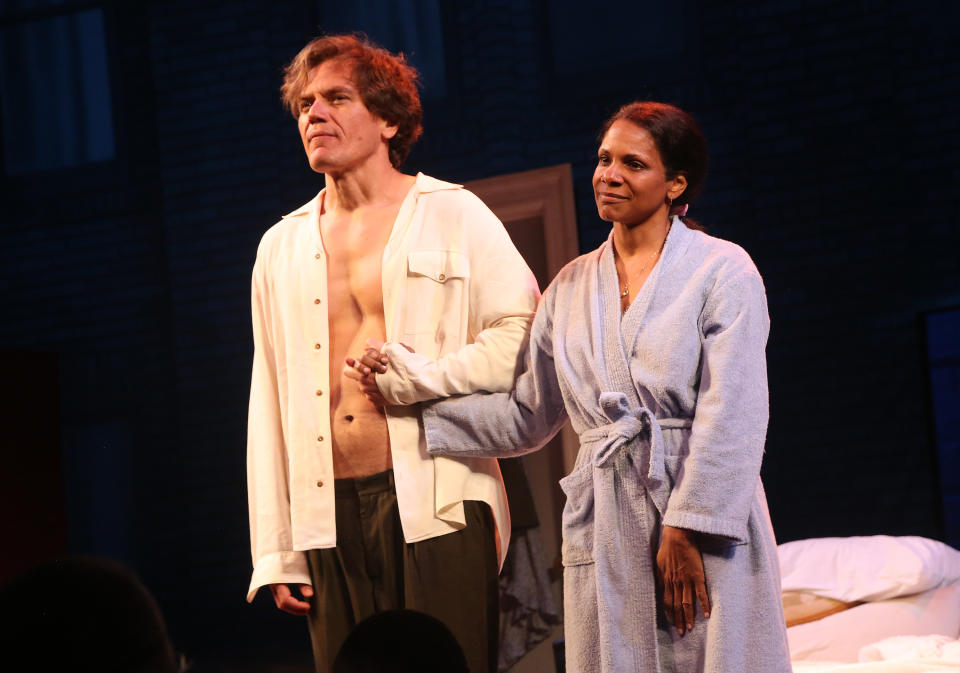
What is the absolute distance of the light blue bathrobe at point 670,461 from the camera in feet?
7.01

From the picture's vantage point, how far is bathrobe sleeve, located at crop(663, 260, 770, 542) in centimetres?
212

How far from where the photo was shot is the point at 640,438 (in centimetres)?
226

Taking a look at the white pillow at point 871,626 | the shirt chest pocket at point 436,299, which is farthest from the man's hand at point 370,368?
the white pillow at point 871,626

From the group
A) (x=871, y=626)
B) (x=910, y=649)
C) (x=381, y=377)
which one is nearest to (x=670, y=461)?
(x=381, y=377)

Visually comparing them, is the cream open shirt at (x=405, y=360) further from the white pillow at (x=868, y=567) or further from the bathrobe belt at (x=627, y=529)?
the white pillow at (x=868, y=567)

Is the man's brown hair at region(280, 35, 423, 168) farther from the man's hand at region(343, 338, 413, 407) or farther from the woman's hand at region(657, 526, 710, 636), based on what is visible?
the woman's hand at region(657, 526, 710, 636)

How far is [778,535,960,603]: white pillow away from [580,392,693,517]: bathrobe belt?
2.11 m

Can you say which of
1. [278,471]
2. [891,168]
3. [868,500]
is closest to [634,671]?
[278,471]

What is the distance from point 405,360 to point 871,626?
2370 millimetres

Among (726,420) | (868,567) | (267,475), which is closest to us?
(726,420)

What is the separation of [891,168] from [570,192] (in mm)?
2022

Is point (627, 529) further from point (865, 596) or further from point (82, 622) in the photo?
point (865, 596)

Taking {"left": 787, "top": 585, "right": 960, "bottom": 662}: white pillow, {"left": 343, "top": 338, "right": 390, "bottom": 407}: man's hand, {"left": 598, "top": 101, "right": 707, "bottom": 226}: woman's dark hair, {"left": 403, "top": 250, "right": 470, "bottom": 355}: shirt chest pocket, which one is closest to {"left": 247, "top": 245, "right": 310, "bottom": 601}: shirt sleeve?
{"left": 343, "top": 338, "right": 390, "bottom": 407}: man's hand

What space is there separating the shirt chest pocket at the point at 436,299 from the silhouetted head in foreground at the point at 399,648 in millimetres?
865
